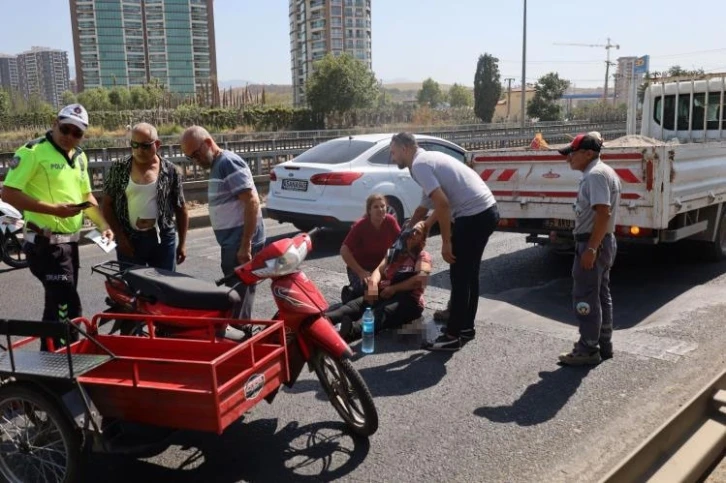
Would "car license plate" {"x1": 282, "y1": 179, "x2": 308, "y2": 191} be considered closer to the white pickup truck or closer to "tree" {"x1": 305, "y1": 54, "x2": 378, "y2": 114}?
the white pickup truck

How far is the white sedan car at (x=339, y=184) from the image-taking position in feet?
29.0

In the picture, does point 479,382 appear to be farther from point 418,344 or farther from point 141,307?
point 141,307

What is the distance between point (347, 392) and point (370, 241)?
93.8 inches

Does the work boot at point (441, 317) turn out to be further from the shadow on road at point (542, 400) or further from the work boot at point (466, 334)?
the shadow on road at point (542, 400)

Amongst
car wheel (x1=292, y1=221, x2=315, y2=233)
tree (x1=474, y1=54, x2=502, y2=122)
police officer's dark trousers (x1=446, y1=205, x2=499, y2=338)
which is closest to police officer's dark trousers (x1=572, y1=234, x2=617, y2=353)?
police officer's dark trousers (x1=446, y1=205, x2=499, y2=338)

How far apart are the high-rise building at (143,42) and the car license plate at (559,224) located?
13587 cm

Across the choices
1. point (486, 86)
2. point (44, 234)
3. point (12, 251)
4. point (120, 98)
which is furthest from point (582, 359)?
point (486, 86)

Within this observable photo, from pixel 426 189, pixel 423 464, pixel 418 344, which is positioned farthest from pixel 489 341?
pixel 423 464

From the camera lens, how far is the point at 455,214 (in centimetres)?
502

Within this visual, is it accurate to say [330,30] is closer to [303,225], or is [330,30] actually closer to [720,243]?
[303,225]

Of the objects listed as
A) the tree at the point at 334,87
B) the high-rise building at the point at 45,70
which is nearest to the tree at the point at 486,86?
the tree at the point at 334,87

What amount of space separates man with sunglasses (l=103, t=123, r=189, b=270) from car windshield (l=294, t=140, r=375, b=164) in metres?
4.58

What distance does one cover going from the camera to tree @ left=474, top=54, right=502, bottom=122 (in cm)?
7731

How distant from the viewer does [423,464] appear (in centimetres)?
345
